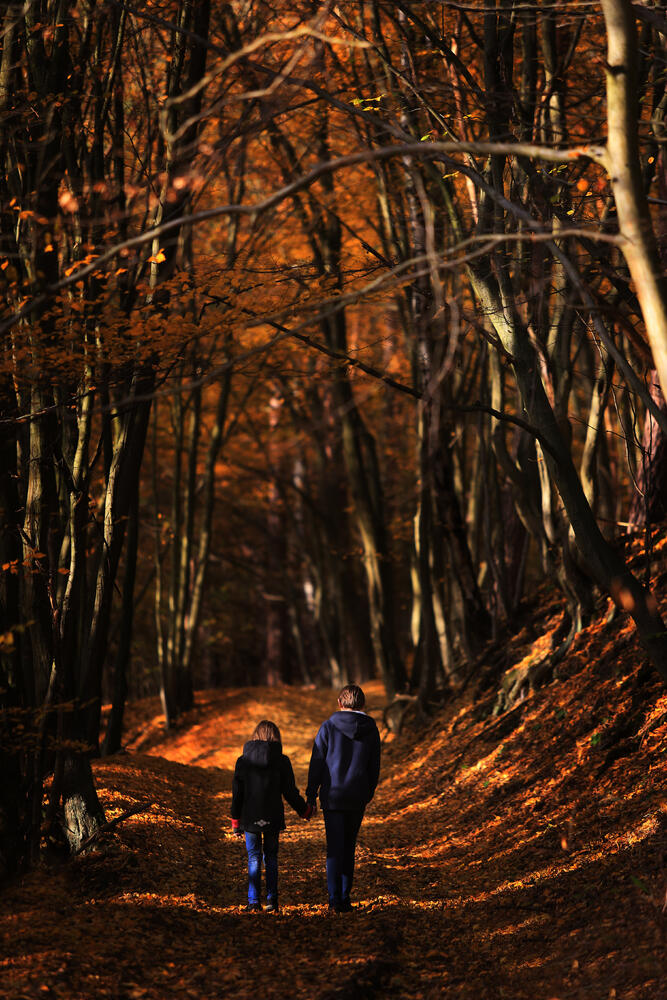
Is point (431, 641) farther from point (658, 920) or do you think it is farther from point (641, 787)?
point (658, 920)

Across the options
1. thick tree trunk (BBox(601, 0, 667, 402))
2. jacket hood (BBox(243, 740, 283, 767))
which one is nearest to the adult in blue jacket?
jacket hood (BBox(243, 740, 283, 767))

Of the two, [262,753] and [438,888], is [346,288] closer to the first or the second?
[262,753]

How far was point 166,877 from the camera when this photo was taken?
6.68 meters

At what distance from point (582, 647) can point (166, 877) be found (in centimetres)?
492

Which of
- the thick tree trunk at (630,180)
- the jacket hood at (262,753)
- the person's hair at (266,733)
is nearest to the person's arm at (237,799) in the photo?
the jacket hood at (262,753)

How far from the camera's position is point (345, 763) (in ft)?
19.5

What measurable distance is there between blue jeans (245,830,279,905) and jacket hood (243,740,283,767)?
1.49ft

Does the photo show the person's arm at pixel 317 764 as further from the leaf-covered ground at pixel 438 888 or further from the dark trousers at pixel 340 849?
the leaf-covered ground at pixel 438 888

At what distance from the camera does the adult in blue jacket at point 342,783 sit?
5.88 meters

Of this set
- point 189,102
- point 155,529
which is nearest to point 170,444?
point 155,529

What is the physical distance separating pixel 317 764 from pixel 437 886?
5.44 ft

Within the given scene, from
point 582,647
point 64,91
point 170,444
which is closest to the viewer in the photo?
point 64,91

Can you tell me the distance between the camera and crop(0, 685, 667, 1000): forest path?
4664 mm

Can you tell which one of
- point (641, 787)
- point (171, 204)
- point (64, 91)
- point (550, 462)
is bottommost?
point (641, 787)
